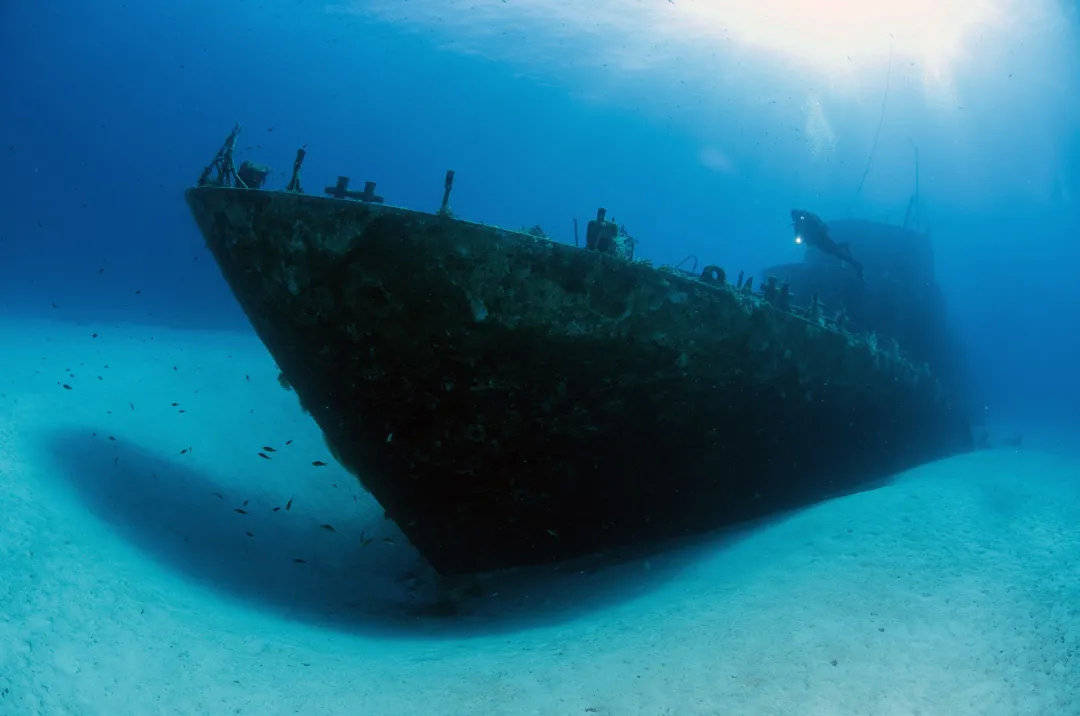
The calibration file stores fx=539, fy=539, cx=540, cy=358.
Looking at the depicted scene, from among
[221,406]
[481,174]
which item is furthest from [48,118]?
[221,406]

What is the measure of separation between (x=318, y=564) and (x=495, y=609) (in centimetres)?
225

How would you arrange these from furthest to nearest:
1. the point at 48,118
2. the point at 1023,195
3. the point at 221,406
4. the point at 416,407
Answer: the point at 48,118 < the point at 1023,195 < the point at 221,406 < the point at 416,407

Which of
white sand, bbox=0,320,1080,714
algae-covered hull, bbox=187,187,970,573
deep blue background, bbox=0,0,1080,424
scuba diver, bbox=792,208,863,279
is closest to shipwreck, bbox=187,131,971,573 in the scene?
algae-covered hull, bbox=187,187,970,573

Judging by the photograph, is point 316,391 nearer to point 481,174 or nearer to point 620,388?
point 620,388

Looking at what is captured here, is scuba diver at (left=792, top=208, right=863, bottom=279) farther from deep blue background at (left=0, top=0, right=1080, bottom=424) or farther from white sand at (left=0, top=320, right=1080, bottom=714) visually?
deep blue background at (left=0, top=0, right=1080, bottom=424)

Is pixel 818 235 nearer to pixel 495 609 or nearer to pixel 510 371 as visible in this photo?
pixel 510 371

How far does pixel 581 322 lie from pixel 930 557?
3.18 meters

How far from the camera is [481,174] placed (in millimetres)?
134875

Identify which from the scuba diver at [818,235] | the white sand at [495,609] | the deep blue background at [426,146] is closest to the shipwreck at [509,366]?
the white sand at [495,609]

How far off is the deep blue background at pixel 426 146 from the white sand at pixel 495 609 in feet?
110

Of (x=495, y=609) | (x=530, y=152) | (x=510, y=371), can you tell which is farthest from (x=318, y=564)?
(x=530, y=152)

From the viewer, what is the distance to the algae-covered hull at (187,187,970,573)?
3936 mm

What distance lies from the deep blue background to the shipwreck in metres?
35.6

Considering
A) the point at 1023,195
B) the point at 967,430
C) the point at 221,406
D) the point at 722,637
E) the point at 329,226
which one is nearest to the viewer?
the point at 722,637
